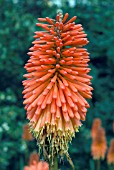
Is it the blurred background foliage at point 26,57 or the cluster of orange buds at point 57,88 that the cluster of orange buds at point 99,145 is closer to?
the blurred background foliage at point 26,57

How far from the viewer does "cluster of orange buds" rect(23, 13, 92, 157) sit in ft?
8.63

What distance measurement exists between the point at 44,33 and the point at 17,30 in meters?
5.81

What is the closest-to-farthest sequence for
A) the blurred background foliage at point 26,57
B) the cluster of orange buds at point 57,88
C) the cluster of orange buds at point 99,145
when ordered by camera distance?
the cluster of orange buds at point 57,88 → the cluster of orange buds at point 99,145 → the blurred background foliage at point 26,57

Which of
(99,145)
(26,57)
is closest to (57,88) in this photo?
(99,145)

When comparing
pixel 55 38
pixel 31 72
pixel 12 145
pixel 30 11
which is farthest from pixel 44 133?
pixel 30 11

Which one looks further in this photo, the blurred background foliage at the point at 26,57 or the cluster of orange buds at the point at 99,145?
the blurred background foliage at the point at 26,57

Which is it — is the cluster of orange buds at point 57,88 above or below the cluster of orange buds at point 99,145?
above

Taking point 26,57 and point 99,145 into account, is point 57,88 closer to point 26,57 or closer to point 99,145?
point 99,145

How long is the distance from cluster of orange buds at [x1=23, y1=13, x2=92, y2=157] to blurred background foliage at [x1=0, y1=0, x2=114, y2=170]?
5.06m

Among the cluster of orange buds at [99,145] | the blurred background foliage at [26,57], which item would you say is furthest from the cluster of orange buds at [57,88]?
the blurred background foliage at [26,57]

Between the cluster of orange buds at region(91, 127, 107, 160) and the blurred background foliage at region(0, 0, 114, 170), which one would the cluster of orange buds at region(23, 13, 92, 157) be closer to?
the cluster of orange buds at region(91, 127, 107, 160)

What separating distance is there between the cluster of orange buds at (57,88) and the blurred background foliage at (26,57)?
5.06m

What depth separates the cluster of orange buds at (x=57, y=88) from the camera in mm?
2629

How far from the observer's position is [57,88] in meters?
2.73
